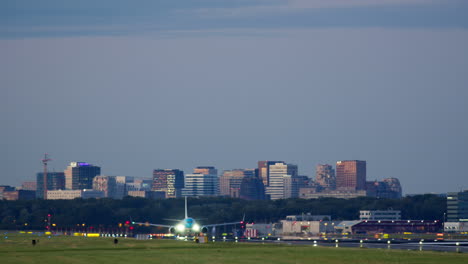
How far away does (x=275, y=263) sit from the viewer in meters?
97.1

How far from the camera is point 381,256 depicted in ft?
350

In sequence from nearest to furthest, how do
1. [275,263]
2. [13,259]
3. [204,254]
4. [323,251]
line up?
[275,263] < [13,259] < [204,254] < [323,251]

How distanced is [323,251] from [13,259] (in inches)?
1498

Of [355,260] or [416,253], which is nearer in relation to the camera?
[355,260]

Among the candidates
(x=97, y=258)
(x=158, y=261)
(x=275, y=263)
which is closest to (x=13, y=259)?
(x=97, y=258)

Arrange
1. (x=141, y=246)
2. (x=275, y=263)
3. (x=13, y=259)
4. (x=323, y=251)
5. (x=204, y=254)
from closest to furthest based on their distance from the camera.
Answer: (x=275, y=263) → (x=13, y=259) → (x=204, y=254) → (x=323, y=251) → (x=141, y=246)

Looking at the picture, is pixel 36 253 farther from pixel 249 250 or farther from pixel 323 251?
pixel 323 251

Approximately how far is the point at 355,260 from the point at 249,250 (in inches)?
857

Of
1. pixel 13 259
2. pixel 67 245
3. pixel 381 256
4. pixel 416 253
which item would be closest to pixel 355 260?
pixel 381 256

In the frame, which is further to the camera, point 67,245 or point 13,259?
point 67,245

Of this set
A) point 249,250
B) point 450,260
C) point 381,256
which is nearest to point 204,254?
point 249,250

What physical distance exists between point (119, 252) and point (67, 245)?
2509cm

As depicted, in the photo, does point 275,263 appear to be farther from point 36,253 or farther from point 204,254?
point 36,253

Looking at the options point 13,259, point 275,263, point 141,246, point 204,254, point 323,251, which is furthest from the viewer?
point 141,246
